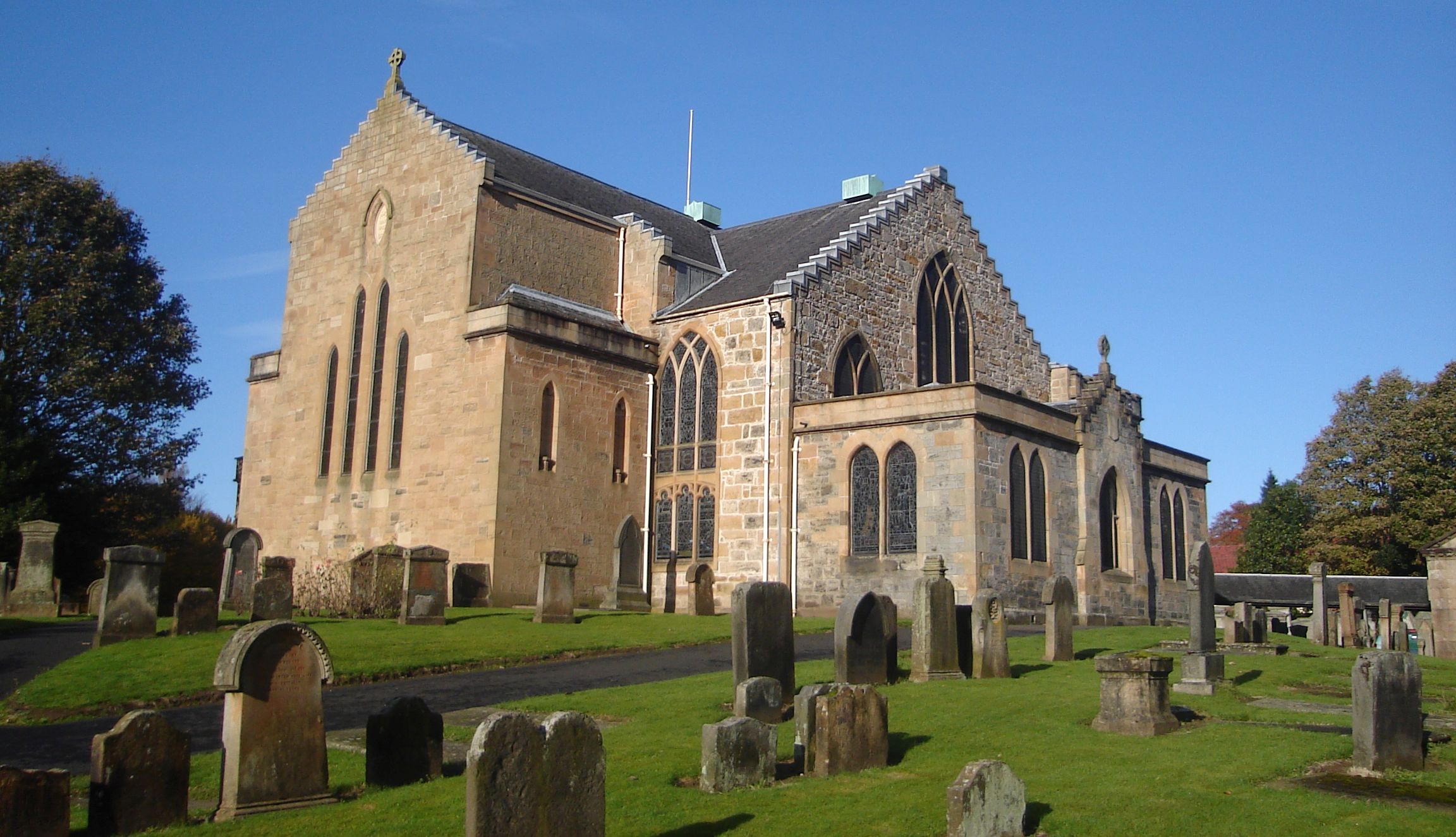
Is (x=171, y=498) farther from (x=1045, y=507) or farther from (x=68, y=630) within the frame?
(x=1045, y=507)

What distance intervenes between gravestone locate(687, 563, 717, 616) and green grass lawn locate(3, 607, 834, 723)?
1.25m

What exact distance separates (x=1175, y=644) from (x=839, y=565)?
9.00m

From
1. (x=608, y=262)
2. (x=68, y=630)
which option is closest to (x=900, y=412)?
(x=608, y=262)

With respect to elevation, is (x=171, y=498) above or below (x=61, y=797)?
above

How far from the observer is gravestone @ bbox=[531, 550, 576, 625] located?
24.3 meters

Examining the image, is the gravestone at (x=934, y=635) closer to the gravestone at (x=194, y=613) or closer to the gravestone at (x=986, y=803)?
the gravestone at (x=986, y=803)

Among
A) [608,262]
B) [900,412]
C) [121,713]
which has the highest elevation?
[608,262]

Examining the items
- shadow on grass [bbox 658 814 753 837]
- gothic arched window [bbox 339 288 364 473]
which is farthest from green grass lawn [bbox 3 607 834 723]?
shadow on grass [bbox 658 814 753 837]

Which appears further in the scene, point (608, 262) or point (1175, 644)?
point (608, 262)

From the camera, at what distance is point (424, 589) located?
23.5m

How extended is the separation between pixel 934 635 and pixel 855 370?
17592 millimetres

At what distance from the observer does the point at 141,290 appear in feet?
135

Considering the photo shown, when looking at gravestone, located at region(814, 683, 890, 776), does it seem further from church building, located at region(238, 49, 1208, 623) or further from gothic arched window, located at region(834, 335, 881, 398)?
gothic arched window, located at region(834, 335, 881, 398)

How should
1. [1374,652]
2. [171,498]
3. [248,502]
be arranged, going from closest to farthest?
[1374,652]
[248,502]
[171,498]
